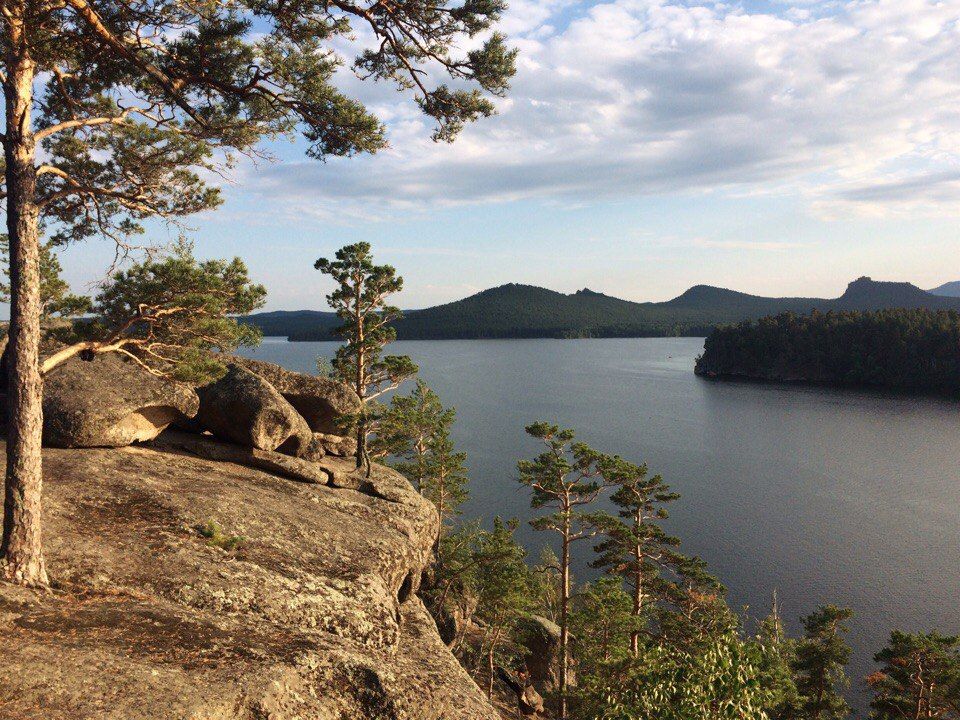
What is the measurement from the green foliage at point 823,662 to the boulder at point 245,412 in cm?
2428

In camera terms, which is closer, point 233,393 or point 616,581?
point 233,393

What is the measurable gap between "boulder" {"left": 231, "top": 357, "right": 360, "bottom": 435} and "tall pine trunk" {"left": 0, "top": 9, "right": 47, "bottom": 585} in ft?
45.8

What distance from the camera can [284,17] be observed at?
37.2 ft

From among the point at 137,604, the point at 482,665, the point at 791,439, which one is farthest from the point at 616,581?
the point at 791,439

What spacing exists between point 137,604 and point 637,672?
846cm

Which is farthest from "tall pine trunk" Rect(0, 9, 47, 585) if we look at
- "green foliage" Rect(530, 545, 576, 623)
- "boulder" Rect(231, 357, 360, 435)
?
"green foliage" Rect(530, 545, 576, 623)

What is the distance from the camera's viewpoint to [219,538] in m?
12.6

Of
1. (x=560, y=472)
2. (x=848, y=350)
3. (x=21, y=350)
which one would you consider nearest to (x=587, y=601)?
(x=560, y=472)

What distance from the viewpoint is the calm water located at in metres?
41.3

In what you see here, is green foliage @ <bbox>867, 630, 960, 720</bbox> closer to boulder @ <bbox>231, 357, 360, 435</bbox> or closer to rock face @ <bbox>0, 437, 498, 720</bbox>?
rock face @ <bbox>0, 437, 498, 720</bbox>

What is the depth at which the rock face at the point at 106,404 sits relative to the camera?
629 inches

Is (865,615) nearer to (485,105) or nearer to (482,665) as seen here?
(482,665)

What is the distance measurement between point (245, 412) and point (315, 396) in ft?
15.6

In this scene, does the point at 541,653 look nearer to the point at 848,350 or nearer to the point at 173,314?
the point at 173,314
